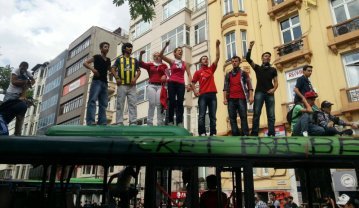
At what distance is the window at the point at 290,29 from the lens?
61.2ft

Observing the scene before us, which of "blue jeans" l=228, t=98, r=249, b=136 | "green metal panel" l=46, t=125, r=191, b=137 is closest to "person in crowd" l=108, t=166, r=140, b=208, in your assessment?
"green metal panel" l=46, t=125, r=191, b=137

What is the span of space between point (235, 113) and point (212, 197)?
2854 mm

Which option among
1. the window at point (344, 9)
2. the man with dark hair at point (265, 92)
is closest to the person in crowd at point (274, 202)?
the man with dark hair at point (265, 92)

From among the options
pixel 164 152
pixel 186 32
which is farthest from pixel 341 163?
pixel 186 32

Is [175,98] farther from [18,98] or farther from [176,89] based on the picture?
[18,98]

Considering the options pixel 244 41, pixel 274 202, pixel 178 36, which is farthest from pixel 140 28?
pixel 274 202

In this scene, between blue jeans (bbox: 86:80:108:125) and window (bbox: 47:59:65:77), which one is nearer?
blue jeans (bbox: 86:80:108:125)

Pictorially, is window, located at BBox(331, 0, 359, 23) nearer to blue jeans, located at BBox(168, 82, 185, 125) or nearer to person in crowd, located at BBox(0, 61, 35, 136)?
blue jeans, located at BBox(168, 82, 185, 125)

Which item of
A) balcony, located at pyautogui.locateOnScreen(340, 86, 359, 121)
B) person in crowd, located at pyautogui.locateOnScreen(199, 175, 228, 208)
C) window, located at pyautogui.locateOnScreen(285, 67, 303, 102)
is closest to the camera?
person in crowd, located at pyautogui.locateOnScreen(199, 175, 228, 208)

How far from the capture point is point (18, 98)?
19.7 ft

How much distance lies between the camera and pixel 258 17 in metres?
20.6

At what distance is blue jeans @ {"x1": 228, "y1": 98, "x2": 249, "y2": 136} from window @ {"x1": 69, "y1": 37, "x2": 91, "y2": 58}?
35.6 metres

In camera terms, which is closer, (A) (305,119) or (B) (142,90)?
(A) (305,119)

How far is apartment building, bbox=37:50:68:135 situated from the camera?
42.7m
